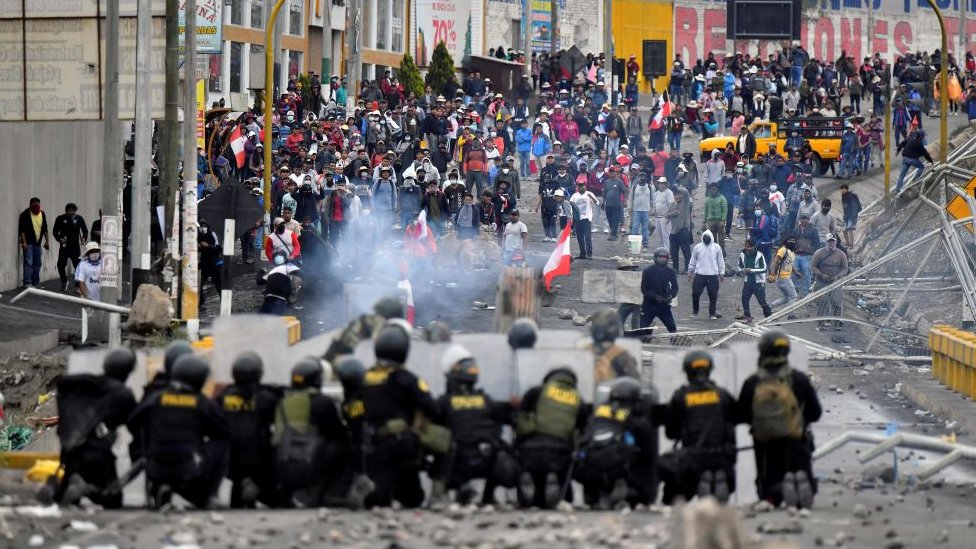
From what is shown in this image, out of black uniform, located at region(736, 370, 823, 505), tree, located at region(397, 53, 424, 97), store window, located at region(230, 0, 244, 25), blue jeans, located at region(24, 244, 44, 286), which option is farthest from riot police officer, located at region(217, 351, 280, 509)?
tree, located at region(397, 53, 424, 97)

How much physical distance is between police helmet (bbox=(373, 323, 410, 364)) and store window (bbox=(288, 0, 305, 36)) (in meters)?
41.3

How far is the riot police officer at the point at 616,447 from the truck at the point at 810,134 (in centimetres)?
3102

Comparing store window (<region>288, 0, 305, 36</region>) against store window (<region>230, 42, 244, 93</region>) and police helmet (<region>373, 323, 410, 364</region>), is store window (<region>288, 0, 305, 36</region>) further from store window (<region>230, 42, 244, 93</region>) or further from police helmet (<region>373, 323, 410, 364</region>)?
police helmet (<region>373, 323, 410, 364</region>)

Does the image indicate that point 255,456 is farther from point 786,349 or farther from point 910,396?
point 910,396

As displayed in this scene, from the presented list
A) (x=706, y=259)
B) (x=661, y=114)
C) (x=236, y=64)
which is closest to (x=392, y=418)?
(x=706, y=259)

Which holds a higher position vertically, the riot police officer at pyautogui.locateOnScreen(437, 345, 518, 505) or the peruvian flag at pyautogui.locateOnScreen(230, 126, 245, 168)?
the peruvian flag at pyautogui.locateOnScreen(230, 126, 245, 168)

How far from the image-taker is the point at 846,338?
1005 inches

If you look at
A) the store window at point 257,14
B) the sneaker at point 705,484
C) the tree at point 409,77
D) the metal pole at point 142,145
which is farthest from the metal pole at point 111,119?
the tree at point 409,77

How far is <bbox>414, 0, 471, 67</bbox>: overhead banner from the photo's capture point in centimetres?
6184

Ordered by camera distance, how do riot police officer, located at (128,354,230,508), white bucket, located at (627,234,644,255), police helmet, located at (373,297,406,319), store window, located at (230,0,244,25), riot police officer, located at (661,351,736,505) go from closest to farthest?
riot police officer, located at (128,354,230,508), riot police officer, located at (661,351,736,505), police helmet, located at (373,297,406,319), white bucket, located at (627,234,644,255), store window, located at (230,0,244,25)

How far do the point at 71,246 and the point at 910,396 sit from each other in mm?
13323

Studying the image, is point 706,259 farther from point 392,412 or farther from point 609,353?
point 392,412

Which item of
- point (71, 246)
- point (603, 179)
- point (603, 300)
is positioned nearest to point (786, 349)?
point (603, 300)

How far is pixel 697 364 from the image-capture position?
12617mm
